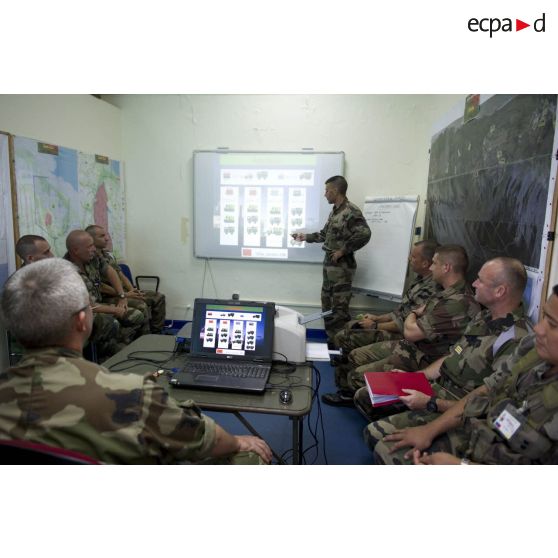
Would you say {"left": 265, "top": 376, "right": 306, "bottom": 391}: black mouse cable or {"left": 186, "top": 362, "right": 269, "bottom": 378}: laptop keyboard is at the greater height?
{"left": 186, "top": 362, "right": 269, "bottom": 378}: laptop keyboard

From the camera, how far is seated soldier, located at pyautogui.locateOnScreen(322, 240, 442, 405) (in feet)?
8.85

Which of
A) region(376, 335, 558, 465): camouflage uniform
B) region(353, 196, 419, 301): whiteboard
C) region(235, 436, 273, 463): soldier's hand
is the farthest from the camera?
region(353, 196, 419, 301): whiteboard

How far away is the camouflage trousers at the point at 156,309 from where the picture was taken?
4008mm

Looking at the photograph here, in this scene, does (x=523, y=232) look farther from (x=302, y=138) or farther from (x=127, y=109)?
(x=127, y=109)

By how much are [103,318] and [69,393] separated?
90.4 inches

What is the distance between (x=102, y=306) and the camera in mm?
3193

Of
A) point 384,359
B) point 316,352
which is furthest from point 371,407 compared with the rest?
point 316,352

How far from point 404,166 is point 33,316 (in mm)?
3742

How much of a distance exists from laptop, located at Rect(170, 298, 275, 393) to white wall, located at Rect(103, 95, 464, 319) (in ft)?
8.37

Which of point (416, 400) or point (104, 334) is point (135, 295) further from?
point (416, 400)

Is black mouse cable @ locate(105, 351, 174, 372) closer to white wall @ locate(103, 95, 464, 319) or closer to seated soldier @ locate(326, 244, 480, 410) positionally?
seated soldier @ locate(326, 244, 480, 410)

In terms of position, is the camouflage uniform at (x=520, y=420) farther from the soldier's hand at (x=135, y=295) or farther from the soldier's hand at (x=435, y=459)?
the soldier's hand at (x=135, y=295)

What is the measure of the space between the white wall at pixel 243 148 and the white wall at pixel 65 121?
0.86ft

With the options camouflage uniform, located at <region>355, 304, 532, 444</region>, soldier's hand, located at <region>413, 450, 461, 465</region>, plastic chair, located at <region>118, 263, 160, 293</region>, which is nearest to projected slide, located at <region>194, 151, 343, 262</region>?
plastic chair, located at <region>118, 263, 160, 293</region>
